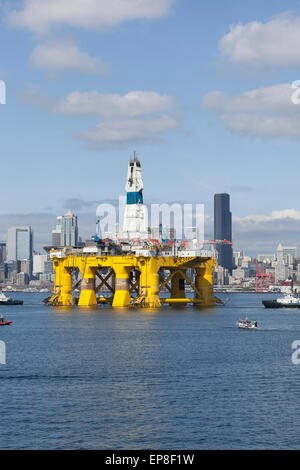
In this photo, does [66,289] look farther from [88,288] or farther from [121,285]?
[121,285]

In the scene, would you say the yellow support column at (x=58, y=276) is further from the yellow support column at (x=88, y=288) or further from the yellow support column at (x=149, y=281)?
the yellow support column at (x=149, y=281)

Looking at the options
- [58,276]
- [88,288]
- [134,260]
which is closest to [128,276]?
[134,260]

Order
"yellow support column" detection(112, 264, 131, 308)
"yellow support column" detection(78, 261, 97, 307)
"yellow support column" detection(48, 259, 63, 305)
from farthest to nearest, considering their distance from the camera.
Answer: "yellow support column" detection(48, 259, 63, 305) < "yellow support column" detection(78, 261, 97, 307) < "yellow support column" detection(112, 264, 131, 308)

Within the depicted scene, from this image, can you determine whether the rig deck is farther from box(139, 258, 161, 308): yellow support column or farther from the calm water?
the calm water

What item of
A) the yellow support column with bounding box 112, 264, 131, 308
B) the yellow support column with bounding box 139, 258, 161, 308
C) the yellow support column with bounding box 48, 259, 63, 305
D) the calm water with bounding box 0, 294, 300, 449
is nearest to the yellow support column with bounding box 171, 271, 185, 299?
the yellow support column with bounding box 112, 264, 131, 308

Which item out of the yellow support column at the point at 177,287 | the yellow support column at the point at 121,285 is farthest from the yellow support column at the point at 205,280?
the yellow support column at the point at 121,285

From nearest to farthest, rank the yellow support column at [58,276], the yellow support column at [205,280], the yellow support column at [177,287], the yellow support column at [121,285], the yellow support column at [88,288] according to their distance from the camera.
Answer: the yellow support column at [121,285] < the yellow support column at [88,288] < the yellow support column at [58,276] < the yellow support column at [205,280] < the yellow support column at [177,287]

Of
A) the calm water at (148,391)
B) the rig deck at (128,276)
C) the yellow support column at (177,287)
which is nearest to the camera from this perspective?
the calm water at (148,391)

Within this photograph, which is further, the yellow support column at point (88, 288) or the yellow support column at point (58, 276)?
the yellow support column at point (58, 276)
